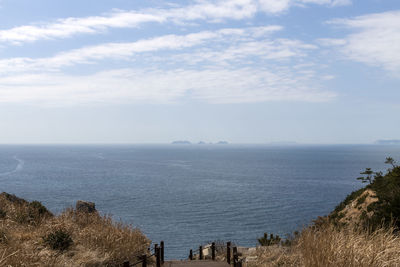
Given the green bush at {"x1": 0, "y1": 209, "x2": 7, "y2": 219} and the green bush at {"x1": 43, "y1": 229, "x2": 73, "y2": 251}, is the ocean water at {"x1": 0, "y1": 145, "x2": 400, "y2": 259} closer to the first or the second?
the green bush at {"x1": 0, "y1": 209, "x2": 7, "y2": 219}

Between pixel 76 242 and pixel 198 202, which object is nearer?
pixel 76 242

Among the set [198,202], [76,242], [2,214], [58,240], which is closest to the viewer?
[58,240]

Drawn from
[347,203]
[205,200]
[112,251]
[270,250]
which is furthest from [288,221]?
[112,251]

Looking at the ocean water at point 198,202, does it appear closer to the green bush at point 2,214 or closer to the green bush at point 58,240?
the green bush at point 2,214

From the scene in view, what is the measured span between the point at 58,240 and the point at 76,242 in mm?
645

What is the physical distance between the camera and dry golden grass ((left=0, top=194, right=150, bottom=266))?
9841 millimetres

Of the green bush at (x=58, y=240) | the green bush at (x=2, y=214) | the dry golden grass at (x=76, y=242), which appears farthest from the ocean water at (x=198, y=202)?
the green bush at (x=58, y=240)

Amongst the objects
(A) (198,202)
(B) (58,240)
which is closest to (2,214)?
(B) (58,240)

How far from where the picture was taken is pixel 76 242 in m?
12.2

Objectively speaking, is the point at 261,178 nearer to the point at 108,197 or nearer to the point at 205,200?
the point at 205,200

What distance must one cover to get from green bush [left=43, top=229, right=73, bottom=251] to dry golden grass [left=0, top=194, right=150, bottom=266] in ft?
0.36

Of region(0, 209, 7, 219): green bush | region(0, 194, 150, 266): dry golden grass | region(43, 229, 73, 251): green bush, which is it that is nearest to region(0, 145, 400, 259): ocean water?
region(0, 209, 7, 219): green bush

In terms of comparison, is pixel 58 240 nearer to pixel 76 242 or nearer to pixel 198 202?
pixel 76 242

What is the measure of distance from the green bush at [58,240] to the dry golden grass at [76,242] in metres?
0.11
